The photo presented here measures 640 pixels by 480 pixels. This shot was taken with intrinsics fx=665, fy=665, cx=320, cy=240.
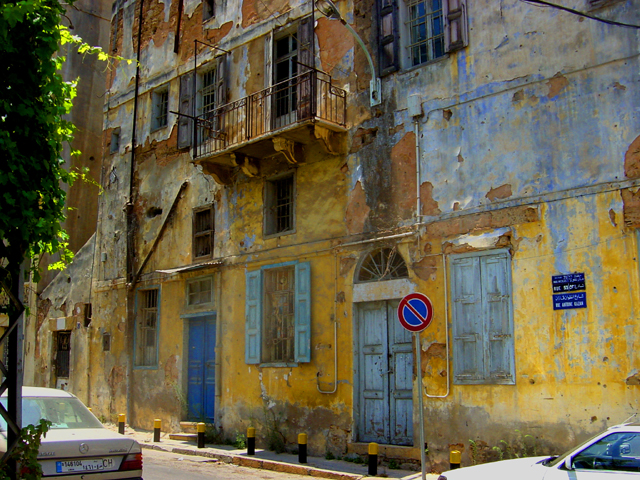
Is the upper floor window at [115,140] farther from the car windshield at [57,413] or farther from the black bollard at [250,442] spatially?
the car windshield at [57,413]

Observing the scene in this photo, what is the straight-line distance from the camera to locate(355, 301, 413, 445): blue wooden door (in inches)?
453

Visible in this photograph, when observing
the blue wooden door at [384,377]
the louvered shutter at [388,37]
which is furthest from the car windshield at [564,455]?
the louvered shutter at [388,37]

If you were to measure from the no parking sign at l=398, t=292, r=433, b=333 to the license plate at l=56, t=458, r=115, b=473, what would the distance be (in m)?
4.15

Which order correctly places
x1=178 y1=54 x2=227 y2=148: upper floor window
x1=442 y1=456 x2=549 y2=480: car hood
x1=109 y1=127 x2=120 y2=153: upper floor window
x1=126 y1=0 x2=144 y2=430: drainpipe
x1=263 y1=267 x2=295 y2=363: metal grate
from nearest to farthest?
x1=442 y1=456 x2=549 y2=480: car hood, x1=263 y1=267 x2=295 y2=363: metal grate, x1=178 y1=54 x2=227 y2=148: upper floor window, x1=126 y1=0 x2=144 y2=430: drainpipe, x1=109 y1=127 x2=120 y2=153: upper floor window

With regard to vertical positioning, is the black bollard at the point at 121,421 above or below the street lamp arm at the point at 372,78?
below

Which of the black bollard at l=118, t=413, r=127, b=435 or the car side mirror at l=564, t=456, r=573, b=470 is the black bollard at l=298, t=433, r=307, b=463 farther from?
the car side mirror at l=564, t=456, r=573, b=470

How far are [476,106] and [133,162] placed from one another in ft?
35.9

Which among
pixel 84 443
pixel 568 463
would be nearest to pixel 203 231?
pixel 84 443

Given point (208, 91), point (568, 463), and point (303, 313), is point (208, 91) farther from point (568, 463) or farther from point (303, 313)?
point (568, 463)

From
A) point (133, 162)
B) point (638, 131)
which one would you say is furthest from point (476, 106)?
point (133, 162)

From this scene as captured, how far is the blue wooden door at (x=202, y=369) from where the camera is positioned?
15.5 metres

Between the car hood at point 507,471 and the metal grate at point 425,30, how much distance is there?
7.56m

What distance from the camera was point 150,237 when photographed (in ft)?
58.2

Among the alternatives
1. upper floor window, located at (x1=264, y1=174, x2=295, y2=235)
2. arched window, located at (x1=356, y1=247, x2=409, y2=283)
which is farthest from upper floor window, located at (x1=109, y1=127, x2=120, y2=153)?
arched window, located at (x1=356, y1=247, x2=409, y2=283)
